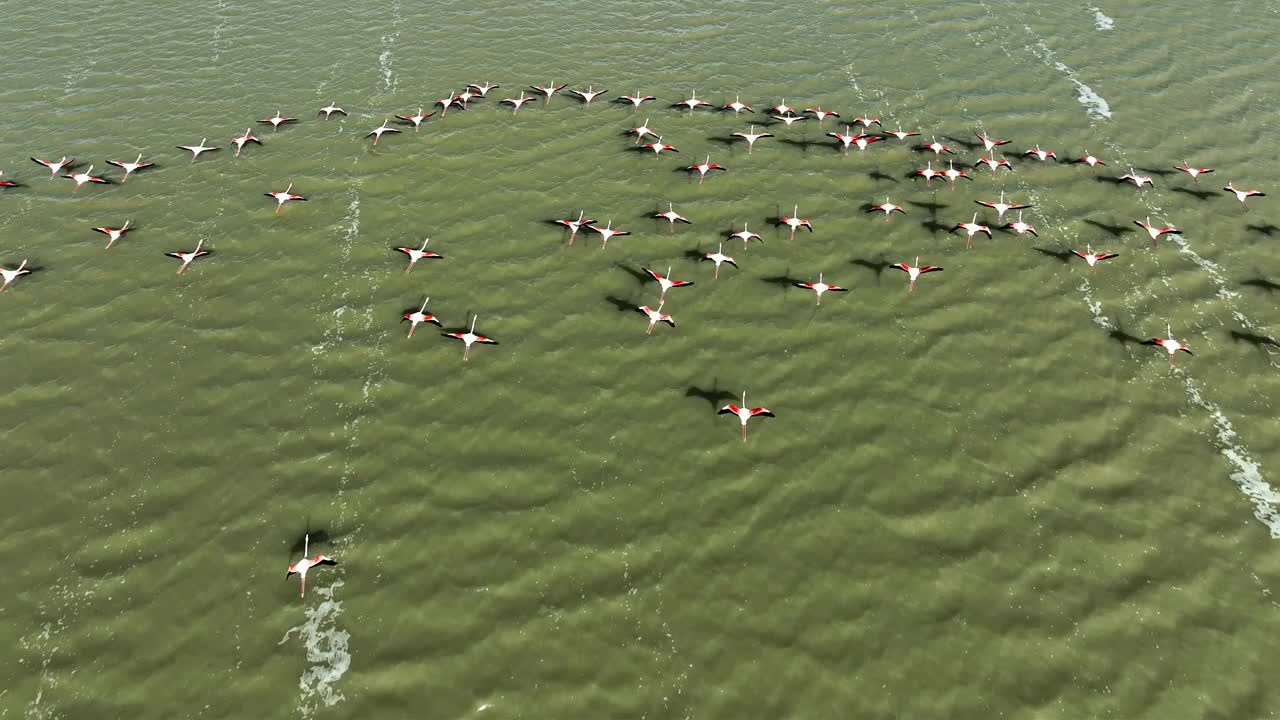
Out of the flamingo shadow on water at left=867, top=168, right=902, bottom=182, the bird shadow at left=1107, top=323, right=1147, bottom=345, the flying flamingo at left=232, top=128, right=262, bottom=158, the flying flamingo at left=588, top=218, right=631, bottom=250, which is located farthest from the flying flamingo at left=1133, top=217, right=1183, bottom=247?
the flying flamingo at left=232, top=128, right=262, bottom=158

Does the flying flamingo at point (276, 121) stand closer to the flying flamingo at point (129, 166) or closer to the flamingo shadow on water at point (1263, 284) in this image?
the flying flamingo at point (129, 166)

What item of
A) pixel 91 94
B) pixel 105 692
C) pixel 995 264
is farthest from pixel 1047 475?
pixel 91 94

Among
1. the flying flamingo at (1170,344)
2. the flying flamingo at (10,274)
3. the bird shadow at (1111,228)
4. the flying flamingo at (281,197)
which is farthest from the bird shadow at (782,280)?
the flying flamingo at (10,274)

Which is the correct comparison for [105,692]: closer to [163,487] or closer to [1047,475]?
[163,487]

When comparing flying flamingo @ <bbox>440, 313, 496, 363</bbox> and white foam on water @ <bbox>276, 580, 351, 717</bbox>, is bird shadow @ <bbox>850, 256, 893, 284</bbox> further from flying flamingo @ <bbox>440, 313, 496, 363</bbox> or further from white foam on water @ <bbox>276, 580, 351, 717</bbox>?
white foam on water @ <bbox>276, 580, 351, 717</bbox>

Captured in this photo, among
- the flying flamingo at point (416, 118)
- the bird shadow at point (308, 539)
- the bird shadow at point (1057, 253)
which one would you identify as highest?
the flying flamingo at point (416, 118)

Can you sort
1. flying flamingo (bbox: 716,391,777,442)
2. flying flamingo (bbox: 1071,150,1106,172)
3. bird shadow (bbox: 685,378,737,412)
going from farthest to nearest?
flying flamingo (bbox: 1071,150,1106,172) < bird shadow (bbox: 685,378,737,412) < flying flamingo (bbox: 716,391,777,442)
